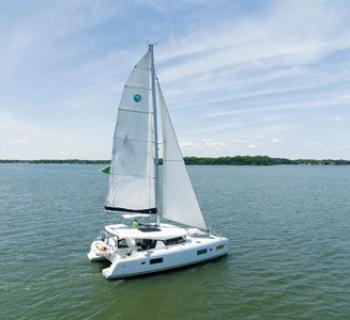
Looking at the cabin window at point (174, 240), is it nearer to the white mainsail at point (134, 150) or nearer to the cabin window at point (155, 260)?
the cabin window at point (155, 260)

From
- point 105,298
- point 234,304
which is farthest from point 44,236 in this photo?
point 234,304

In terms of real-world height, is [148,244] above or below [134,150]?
below

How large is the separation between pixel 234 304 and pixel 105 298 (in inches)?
246

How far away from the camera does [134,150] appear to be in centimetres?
1964

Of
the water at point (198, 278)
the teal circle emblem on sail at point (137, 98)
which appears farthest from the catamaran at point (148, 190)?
the water at point (198, 278)

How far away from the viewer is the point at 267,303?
14.9 meters

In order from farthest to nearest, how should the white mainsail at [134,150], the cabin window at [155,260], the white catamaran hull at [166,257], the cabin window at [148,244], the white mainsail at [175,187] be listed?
the white mainsail at [175,187]
the white mainsail at [134,150]
the cabin window at [148,244]
the cabin window at [155,260]
the white catamaran hull at [166,257]

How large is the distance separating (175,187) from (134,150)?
12.6 feet

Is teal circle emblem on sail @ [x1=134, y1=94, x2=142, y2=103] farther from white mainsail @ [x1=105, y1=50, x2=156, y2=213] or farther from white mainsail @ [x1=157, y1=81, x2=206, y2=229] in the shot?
white mainsail @ [x1=157, y1=81, x2=206, y2=229]

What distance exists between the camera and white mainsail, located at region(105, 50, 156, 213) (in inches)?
747

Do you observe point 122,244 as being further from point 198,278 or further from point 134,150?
point 134,150

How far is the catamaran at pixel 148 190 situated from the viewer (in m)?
18.5

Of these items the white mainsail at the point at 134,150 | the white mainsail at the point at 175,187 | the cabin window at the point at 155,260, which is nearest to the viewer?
the cabin window at the point at 155,260

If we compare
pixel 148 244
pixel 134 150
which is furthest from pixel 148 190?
pixel 148 244
